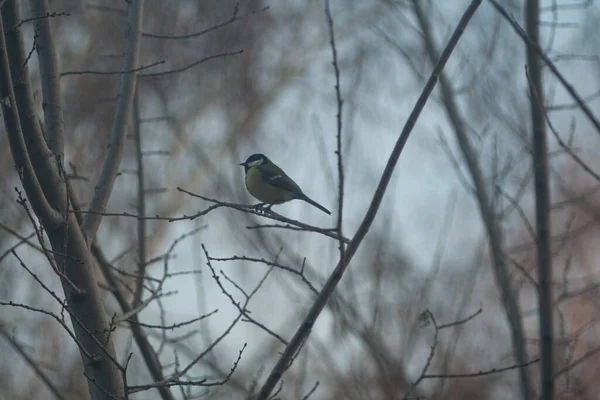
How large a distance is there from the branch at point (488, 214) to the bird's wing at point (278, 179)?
49.6 inches

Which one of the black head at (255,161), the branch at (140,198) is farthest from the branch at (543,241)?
the black head at (255,161)

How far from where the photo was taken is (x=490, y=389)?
20.9ft

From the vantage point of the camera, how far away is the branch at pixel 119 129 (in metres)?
2.79

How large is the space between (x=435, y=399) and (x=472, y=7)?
192cm

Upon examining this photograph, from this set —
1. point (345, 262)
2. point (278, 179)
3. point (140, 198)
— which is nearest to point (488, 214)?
point (345, 262)

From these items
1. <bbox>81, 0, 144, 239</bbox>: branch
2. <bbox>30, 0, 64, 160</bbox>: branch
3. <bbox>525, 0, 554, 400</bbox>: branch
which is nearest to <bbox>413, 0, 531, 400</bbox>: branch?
<bbox>525, 0, 554, 400</bbox>: branch

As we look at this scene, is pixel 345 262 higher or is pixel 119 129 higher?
pixel 119 129

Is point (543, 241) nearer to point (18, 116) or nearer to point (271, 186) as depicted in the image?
point (18, 116)

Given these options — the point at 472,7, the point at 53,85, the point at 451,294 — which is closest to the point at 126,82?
the point at 53,85

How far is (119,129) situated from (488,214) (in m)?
1.60

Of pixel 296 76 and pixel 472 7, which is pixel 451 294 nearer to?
pixel 472 7

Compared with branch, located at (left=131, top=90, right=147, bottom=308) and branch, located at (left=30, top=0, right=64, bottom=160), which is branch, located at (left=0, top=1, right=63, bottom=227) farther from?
branch, located at (left=131, top=90, right=147, bottom=308)

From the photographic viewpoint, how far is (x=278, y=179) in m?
5.03

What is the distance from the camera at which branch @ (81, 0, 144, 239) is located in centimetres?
279
